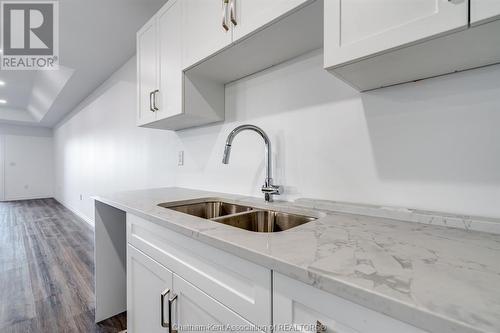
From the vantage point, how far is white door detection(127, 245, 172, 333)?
38.0 inches

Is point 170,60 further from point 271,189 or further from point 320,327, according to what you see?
point 320,327

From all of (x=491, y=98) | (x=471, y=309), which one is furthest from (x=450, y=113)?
(x=471, y=309)

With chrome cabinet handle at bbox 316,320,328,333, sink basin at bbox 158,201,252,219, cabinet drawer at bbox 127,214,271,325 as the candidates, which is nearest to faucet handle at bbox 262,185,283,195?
sink basin at bbox 158,201,252,219

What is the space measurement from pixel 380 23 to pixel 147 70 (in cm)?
157

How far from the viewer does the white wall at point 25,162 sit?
22.7ft

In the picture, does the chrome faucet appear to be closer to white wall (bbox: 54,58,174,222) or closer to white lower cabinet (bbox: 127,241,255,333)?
white lower cabinet (bbox: 127,241,255,333)

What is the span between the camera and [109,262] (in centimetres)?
171

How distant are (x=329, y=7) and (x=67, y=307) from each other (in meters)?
2.46

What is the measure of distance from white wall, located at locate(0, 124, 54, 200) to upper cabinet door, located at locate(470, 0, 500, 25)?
383 inches

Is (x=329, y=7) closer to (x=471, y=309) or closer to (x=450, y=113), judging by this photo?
(x=450, y=113)

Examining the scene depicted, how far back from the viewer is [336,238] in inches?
26.5

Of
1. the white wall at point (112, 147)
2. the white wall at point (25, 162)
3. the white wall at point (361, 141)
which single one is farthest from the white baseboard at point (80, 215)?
the white wall at point (361, 141)

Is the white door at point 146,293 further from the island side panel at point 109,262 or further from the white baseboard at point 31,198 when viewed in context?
the white baseboard at point 31,198

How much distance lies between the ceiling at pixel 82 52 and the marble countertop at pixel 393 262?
6.59ft
